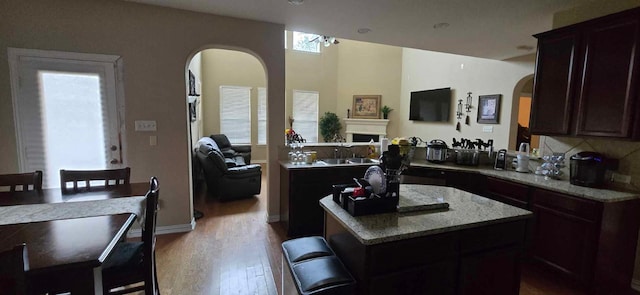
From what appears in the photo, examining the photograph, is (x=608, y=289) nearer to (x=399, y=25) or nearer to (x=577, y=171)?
(x=577, y=171)

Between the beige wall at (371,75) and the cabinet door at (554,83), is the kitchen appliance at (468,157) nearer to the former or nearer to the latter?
the cabinet door at (554,83)

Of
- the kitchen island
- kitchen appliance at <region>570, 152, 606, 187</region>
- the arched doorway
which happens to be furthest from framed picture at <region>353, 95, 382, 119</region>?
the kitchen island

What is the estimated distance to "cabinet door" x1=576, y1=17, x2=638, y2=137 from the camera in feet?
7.04

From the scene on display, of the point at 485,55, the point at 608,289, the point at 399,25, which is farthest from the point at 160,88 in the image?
the point at 485,55

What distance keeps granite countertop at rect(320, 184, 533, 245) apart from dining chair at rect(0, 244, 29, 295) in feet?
3.98

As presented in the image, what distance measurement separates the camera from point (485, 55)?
4.80 m

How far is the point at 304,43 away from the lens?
8508mm

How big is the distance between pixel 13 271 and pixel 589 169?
3753 millimetres

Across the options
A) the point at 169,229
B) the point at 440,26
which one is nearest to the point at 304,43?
the point at 440,26

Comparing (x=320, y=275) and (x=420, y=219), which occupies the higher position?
(x=420, y=219)

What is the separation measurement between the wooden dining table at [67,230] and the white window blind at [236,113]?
585 cm

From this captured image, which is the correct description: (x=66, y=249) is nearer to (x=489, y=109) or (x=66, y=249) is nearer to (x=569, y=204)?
(x=569, y=204)

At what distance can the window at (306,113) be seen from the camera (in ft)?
27.9

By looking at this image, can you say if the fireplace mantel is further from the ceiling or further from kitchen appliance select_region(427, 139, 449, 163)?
kitchen appliance select_region(427, 139, 449, 163)
